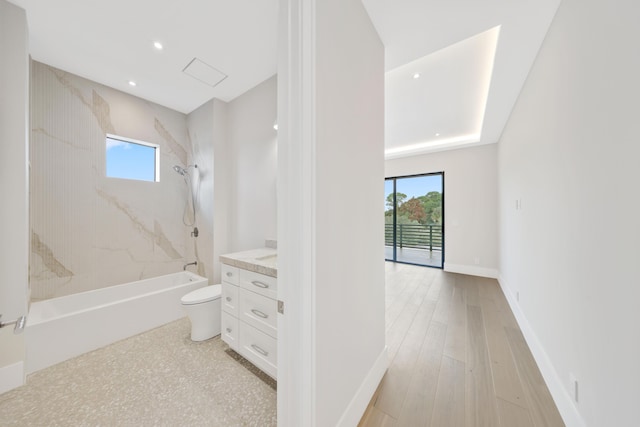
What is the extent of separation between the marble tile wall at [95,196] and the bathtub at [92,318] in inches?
5.2

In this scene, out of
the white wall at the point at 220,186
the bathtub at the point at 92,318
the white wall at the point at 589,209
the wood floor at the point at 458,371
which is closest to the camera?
the white wall at the point at 589,209

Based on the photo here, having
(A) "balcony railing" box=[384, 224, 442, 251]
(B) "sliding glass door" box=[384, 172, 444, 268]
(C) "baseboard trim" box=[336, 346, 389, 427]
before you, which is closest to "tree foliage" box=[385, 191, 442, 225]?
(B) "sliding glass door" box=[384, 172, 444, 268]

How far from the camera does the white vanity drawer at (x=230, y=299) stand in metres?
1.80

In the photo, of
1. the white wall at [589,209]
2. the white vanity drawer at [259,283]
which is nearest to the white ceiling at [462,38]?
A: the white wall at [589,209]

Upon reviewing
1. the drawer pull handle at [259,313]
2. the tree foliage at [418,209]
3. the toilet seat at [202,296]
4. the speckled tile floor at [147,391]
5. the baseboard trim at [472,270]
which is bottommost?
the speckled tile floor at [147,391]

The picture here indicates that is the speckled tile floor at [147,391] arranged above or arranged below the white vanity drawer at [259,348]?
below

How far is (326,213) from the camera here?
1000 millimetres

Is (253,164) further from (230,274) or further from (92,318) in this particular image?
(92,318)

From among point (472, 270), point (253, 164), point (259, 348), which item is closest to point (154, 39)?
point (253, 164)

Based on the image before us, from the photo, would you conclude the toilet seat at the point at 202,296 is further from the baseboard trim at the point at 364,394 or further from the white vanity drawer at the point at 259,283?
the baseboard trim at the point at 364,394

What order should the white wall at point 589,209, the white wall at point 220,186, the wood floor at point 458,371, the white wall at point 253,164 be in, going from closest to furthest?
the white wall at point 589,209, the wood floor at point 458,371, the white wall at point 253,164, the white wall at point 220,186

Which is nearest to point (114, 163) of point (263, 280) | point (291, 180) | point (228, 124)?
point (228, 124)

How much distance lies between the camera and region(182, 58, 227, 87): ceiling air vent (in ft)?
7.33

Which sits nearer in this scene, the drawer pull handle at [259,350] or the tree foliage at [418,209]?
the drawer pull handle at [259,350]
